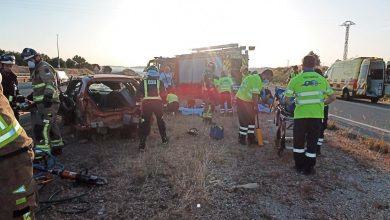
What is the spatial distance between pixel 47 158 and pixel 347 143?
21.4 feet

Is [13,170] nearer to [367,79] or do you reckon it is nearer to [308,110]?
[308,110]

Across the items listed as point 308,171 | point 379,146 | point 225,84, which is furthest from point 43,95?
point 379,146

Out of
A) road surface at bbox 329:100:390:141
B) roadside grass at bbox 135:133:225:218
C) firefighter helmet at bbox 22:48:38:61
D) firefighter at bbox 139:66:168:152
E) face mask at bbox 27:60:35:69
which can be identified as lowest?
road surface at bbox 329:100:390:141

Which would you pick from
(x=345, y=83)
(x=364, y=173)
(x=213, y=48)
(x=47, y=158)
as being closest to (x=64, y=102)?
(x=47, y=158)

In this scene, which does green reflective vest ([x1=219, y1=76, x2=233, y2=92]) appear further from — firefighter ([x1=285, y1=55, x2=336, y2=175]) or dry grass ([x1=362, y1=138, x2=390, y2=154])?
firefighter ([x1=285, y1=55, x2=336, y2=175])

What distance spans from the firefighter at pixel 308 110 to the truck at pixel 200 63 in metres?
10.1

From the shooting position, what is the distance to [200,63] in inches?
707

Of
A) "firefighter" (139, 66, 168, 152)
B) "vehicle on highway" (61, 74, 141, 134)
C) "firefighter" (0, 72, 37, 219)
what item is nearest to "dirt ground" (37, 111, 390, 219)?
"vehicle on highway" (61, 74, 141, 134)

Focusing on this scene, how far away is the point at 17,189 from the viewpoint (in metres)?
1.93

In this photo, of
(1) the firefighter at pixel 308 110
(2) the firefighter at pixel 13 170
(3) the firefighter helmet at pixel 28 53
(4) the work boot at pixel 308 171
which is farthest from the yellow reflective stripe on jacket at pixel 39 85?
(4) the work boot at pixel 308 171

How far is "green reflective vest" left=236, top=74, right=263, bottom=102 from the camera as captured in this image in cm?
705

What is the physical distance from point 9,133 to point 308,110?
4570 mm

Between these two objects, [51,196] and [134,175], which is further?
[134,175]

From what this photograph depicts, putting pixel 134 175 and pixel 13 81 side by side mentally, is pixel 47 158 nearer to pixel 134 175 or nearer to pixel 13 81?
pixel 134 175
